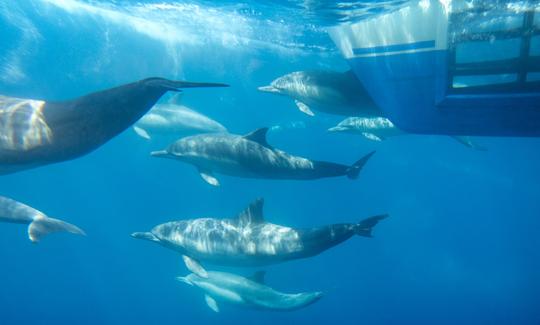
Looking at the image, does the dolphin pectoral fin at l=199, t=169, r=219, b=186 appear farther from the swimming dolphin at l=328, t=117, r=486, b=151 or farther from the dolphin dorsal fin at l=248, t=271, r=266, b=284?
the swimming dolphin at l=328, t=117, r=486, b=151

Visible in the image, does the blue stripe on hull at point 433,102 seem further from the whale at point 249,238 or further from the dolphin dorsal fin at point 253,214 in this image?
the dolphin dorsal fin at point 253,214

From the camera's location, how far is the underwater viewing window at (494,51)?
6.23 m

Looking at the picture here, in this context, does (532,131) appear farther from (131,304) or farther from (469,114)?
(131,304)

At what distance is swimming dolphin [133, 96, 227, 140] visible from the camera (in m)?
18.5

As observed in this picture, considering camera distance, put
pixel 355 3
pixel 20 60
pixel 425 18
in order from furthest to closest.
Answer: pixel 20 60 < pixel 355 3 < pixel 425 18

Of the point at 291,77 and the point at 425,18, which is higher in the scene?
the point at 425,18

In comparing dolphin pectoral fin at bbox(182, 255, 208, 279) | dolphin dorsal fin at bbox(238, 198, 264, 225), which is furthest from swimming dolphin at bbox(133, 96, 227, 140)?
dolphin dorsal fin at bbox(238, 198, 264, 225)

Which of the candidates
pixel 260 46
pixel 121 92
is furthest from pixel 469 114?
pixel 260 46

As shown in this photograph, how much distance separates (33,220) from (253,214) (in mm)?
4886

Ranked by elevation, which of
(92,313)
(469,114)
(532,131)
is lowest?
(92,313)

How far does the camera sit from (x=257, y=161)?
29.2ft

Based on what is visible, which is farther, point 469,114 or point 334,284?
point 334,284

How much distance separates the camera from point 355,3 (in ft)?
41.5

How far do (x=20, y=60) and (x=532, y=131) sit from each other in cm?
3708
